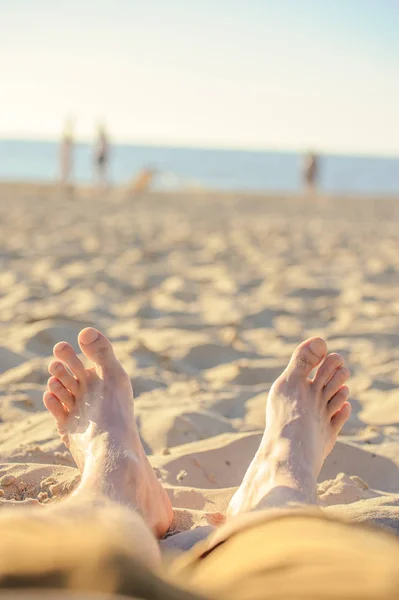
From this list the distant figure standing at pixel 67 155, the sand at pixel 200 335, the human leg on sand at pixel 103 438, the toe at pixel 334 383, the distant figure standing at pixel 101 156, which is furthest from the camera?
the distant figure standing at pixel 101 156

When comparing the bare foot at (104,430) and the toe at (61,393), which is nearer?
the bare foot at (104,430)

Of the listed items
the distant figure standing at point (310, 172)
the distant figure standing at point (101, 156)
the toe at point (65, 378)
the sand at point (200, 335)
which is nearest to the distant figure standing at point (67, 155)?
the distant figure standing at point (101, 156)

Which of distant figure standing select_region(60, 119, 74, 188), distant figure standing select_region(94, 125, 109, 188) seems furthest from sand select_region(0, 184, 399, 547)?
distant figure standing select_region(94, 125, 109, 188)

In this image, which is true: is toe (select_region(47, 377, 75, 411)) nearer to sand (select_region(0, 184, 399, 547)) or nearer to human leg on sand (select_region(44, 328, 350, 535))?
human leg on sand (select_region(44, 328, 350, 535))

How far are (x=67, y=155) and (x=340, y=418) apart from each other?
37.1 feet

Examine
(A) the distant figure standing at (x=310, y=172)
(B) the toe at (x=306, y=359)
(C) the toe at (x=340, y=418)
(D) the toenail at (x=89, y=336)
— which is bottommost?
(A) the distant figure standing at (x=310, y=172)

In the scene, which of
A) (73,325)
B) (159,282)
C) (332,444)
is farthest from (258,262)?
(332,444)

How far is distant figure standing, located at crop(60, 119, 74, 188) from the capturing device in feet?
40.0

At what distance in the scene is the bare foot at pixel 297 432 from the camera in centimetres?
150

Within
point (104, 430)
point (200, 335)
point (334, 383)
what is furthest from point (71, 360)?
point (200, 335)

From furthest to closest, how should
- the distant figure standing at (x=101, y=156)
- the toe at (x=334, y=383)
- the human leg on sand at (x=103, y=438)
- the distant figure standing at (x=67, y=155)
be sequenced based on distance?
the distant figure standing at (x=101, y=156), the distant figure standing at (x=67, y=155), the toe at (x=334, y=383), the human leg on sand at (x=103, y=438)

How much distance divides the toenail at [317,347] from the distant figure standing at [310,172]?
12.7 metres

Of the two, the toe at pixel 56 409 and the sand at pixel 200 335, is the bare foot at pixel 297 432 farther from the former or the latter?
the toe at pixel 56 409

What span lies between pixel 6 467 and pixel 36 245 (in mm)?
3684
